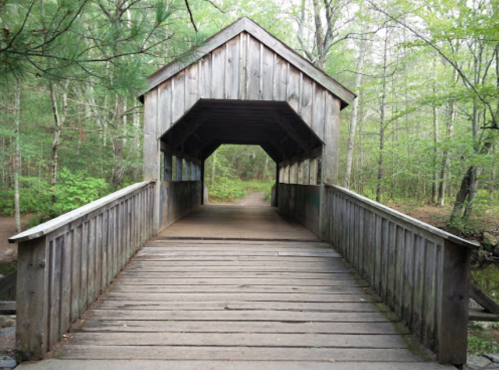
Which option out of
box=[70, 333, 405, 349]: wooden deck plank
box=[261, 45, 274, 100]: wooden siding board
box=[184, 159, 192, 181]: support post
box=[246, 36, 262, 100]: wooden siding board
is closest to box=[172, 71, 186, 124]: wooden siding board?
box=[246, 36, 262, 100]: wooden siding board

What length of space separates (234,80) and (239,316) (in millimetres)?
3980

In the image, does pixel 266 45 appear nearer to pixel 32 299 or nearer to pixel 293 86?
pixel 293 86

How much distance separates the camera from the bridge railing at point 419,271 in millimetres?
2422

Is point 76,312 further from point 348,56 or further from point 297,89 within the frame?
point 348,56

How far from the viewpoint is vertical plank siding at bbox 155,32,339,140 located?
5648 millimetres

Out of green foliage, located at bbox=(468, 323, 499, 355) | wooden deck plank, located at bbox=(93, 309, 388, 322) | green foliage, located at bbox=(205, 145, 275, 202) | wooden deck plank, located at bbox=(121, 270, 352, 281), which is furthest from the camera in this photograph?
green foliage, located at bbox=(205, 145, 275, 202)

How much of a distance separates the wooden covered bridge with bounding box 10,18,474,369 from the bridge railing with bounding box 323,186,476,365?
1cm

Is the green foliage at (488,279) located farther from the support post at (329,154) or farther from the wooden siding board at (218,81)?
the wooden siding board at (218,81)

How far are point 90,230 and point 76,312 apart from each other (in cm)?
74

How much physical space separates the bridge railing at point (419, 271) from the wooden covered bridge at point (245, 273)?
0.04 feet

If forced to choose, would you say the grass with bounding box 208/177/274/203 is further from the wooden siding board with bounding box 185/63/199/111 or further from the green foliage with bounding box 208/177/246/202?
the wooden siding board with bounding box 185/63/199/111

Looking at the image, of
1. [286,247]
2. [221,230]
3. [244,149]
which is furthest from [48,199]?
[244,149]

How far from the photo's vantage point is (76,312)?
2912 mm

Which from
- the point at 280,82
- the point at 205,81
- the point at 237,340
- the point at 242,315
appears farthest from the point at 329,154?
the point at 237,340
